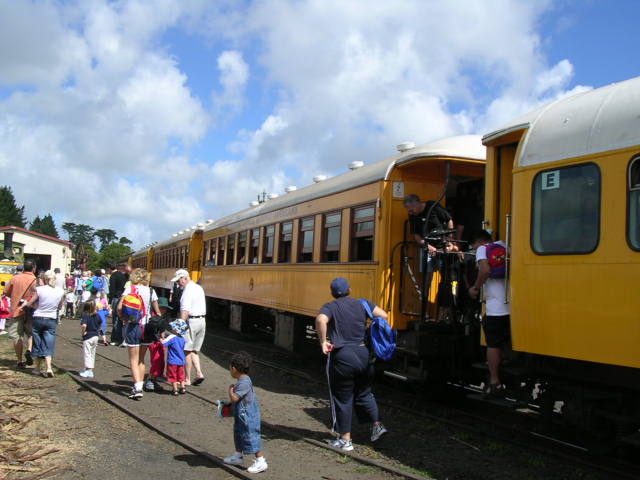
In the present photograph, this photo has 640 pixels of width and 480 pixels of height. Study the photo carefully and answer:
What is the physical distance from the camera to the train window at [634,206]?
16.5ft

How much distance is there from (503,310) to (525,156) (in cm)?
154

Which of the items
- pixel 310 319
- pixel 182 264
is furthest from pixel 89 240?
pixel 310 319

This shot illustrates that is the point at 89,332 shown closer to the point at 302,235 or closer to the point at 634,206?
the point at 302,235

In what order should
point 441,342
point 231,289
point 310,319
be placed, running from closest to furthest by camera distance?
point 441,342 → point 310,319 → point 231,289

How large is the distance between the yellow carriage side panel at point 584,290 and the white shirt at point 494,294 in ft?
1.08

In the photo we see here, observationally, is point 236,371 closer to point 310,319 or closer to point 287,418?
point 287,418

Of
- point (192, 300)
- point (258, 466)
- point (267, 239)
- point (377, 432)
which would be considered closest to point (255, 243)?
point (267, 239)

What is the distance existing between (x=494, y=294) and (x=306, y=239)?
5.69 meters

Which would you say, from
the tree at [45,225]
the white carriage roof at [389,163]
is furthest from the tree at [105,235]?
the white carriage roof at [389,163]

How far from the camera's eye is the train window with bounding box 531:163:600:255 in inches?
213

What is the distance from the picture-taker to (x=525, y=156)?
20.1 feet

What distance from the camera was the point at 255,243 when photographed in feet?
49.2

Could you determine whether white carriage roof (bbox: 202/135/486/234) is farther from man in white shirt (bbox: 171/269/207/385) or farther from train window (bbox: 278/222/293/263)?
man in white shirt (bbox: 171/269/207/385)

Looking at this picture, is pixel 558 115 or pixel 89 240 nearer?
pixel 558 115
